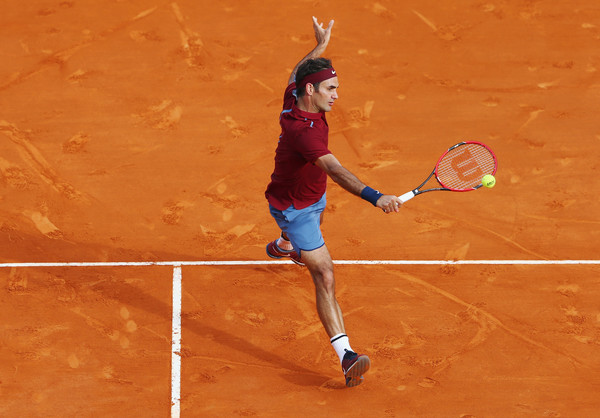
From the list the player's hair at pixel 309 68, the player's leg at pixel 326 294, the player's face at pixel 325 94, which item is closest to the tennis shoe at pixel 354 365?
the player's leg at pixel 326 294

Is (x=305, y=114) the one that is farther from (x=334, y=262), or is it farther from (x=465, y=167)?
(x=334, y=262)

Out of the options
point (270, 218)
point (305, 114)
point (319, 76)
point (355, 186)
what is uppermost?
point (319, 76)

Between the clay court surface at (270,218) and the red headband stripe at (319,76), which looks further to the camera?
the clay court surface at (270,218)

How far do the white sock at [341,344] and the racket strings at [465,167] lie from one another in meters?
1.72

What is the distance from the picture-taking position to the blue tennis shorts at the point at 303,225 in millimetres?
7547

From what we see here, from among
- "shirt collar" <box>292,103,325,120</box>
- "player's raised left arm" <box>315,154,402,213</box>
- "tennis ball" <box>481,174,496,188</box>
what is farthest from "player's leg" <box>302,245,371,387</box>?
"tennis ball" <box>481,174,496,188</box>

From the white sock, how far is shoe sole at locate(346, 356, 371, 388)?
142mm

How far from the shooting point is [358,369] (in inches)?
282

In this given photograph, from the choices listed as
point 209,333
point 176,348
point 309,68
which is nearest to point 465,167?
point 309,68

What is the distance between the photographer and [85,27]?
12.9 meters

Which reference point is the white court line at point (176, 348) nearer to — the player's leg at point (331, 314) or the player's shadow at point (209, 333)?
the player's shadow at point (209, 333)

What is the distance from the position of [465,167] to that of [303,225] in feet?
5.87

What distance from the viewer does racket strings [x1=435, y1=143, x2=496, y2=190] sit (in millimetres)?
8070

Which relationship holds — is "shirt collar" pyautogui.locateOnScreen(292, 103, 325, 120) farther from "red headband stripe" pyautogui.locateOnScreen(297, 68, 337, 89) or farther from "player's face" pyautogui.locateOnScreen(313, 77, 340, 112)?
"red headband stripe" pyautogui.locateOnScreen(297, 68, 337, 89)
